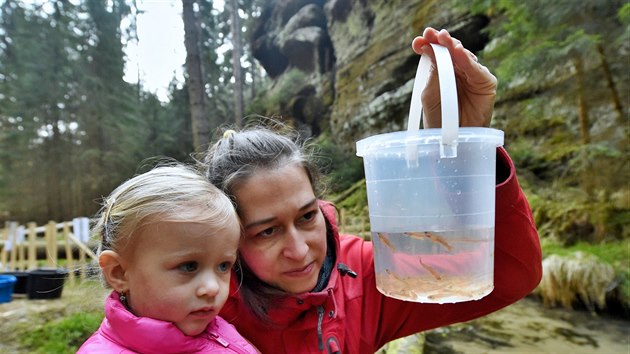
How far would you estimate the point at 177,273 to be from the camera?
1080mm

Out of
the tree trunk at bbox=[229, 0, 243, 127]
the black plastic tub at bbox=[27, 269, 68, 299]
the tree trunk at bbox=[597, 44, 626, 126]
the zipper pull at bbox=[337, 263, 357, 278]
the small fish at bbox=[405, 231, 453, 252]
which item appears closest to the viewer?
the small fish at bbox=[405, 231, 453, 252]

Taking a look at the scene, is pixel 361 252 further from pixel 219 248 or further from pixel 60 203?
pixel 60 203

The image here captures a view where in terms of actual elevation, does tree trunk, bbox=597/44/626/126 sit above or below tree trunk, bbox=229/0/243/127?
below

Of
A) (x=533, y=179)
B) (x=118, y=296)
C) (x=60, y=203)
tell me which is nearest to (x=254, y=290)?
(x=118, y=296)

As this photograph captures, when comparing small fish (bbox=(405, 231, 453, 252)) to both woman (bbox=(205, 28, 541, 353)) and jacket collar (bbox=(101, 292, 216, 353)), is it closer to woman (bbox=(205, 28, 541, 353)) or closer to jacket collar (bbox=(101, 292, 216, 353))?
woman (bbox=(205, 28, 541, 353))

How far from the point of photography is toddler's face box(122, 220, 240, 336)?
3.53 feet

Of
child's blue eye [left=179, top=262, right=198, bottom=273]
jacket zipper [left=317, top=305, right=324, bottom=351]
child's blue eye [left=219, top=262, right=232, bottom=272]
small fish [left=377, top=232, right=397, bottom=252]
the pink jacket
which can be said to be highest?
small fish [left=377, top=232, right=397, bottom=252]

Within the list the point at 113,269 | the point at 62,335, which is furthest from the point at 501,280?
the point at 62,335

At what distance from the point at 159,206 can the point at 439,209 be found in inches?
29.4

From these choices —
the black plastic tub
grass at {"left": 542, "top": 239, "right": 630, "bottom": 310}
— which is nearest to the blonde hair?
the black plastic tub

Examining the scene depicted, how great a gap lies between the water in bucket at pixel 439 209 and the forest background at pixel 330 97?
40.2 inches

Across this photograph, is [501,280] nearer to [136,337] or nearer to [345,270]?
[345,270]

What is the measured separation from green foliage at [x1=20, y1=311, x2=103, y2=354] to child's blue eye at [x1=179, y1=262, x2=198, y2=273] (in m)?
3.74

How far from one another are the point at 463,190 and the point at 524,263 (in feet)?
1.25
